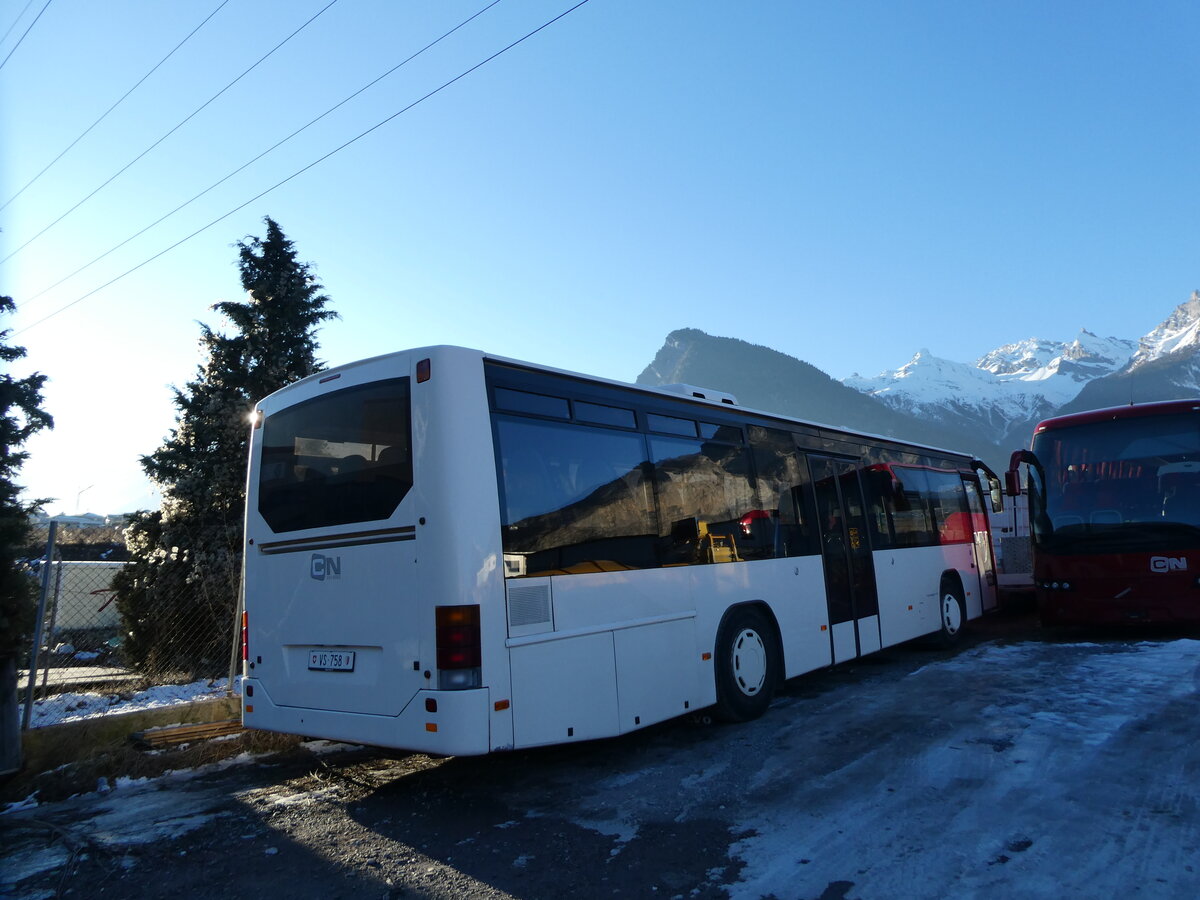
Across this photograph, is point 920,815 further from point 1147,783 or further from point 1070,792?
point 1147,783

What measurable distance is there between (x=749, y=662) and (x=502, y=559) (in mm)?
3162

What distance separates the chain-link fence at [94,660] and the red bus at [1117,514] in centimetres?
1055

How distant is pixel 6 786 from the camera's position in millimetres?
5996

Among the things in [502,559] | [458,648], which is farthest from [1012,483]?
[458,648]

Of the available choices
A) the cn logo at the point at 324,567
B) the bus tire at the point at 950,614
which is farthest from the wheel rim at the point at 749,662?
the bus tire at the point at 950,614

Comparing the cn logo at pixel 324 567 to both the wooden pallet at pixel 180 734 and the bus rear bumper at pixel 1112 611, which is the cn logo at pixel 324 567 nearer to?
the wooden pallet at pixel 180 734

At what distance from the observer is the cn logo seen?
5.58 m

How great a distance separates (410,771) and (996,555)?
12.0m

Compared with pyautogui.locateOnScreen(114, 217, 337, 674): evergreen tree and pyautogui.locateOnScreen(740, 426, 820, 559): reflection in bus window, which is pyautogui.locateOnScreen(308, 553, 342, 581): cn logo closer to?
pyautogui.locateOnScreen(740, 426, 820, 559): reflection in bus window

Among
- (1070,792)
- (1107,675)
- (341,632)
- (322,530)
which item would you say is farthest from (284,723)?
(1107,675)

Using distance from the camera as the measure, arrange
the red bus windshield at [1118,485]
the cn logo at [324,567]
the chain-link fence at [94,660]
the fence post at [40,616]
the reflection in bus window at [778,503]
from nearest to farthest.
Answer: the cn logo at [324,567], the fence post at [40,616], the chain-link fence at [94,660], the reflection in bus window at [778,503], the red bus windshield at [1118,485]

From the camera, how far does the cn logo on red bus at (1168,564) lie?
10.1m

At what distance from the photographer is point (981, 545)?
44.3ft

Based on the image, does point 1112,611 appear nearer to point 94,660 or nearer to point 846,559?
point 846,559
